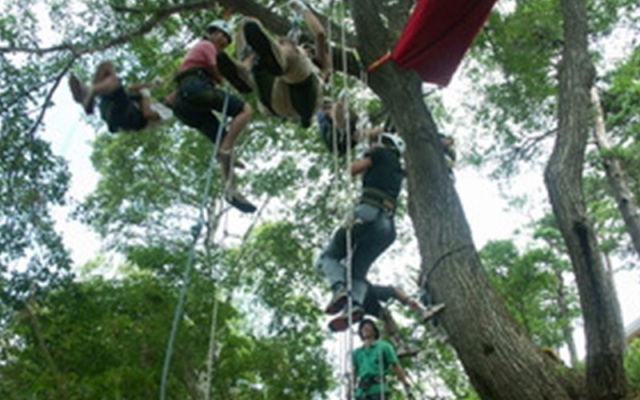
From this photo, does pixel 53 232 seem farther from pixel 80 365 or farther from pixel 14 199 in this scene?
pixel 80 365

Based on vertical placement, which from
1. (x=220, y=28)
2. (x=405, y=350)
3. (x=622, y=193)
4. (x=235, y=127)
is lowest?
(x=405, y=350)

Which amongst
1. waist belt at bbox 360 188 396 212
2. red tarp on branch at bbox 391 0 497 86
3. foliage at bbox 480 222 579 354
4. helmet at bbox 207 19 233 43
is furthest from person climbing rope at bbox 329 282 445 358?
foliage at bbox 480 222 579 354

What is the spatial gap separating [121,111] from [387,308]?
2.00 metres

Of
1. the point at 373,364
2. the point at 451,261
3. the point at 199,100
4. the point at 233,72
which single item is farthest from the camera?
the point at 373,364

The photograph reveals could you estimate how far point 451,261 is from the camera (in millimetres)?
3234

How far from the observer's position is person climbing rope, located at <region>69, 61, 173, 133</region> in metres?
3.41

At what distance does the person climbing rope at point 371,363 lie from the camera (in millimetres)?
3719

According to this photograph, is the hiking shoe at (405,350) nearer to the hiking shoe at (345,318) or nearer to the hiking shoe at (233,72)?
the hiking shoe at (345,318)

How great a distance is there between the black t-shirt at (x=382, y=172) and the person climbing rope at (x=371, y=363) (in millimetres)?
819

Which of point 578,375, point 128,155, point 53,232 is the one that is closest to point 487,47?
point 578,375

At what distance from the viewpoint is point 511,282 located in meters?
6.97

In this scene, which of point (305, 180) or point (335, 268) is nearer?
point (335, 268)

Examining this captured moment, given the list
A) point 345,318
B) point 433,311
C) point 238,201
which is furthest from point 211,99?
point 433,311

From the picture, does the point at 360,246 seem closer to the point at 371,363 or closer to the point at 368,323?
the point at 368,323
